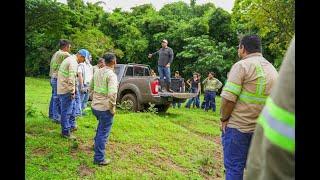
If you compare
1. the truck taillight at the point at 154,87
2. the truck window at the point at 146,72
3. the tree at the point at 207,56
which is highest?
the tree at the point at 207,56

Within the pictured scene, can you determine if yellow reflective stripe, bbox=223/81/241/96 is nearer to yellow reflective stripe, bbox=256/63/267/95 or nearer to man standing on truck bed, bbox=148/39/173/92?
yellow reflective stripe, bbox=256/63/267/95

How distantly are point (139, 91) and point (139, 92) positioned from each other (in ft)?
0.11

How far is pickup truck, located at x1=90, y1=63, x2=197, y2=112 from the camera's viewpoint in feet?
42.7

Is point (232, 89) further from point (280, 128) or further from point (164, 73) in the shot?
point (164, 73)

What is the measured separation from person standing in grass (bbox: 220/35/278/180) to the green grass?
2.39m

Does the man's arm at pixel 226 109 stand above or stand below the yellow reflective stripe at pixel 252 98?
below

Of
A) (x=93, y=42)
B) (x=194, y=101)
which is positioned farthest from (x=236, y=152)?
(x=93, y=42)

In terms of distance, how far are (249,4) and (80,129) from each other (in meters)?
14.1

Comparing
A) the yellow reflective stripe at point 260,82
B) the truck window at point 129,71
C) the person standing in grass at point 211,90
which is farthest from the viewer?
the person standing in grass at point 211,90

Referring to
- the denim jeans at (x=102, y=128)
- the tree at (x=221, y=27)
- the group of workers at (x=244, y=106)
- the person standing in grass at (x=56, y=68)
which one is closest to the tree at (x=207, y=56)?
the tree at (x=221, y=27)

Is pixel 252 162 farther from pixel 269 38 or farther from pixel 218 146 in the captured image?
pixel 269 38

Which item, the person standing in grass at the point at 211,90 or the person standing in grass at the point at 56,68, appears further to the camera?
the person standing in grass at the point at 211,90

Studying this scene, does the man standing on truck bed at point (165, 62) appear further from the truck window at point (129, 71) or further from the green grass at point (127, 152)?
the green grass at point (127, 152)

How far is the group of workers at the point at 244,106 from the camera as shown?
126cm
